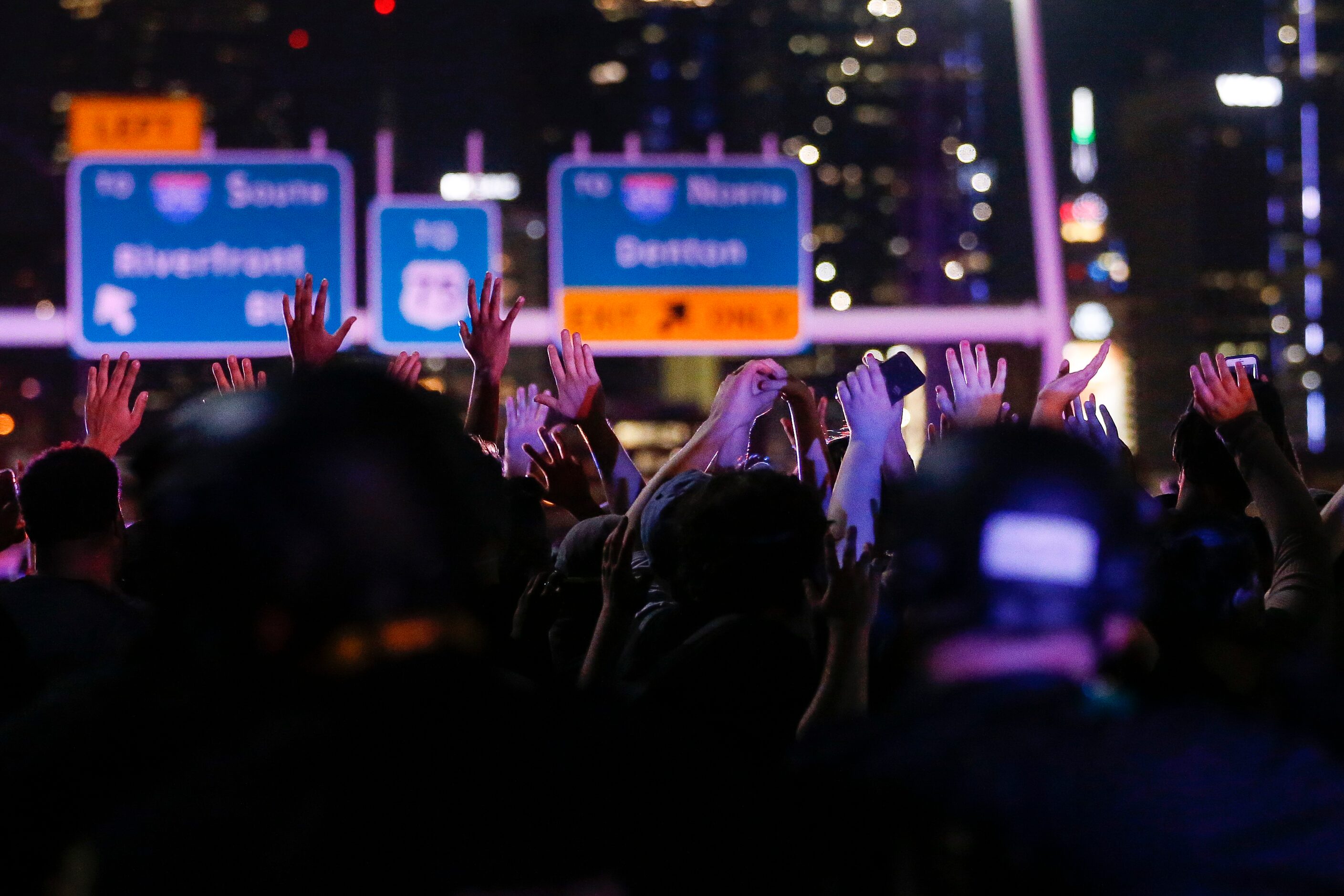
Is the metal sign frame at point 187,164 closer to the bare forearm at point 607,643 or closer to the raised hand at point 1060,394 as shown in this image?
the raised hand at point 1060,394

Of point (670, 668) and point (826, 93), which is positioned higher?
point (826, 93)

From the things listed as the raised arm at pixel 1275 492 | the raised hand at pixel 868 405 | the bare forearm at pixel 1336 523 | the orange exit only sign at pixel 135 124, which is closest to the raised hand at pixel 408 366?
the raised hand at pixel 868 405

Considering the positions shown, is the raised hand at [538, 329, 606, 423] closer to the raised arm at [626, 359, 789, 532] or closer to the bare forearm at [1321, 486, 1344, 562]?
the raised arm at [626, 359, 789, 532]

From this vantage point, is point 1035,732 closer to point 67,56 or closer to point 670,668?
point 670,668

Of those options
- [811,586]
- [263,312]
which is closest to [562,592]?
[811,586]

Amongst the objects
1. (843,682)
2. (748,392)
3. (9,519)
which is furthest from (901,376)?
(9,519)

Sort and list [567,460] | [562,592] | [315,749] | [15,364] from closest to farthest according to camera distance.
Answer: [315,749] < [562,592] < [567,460] < [15,364]

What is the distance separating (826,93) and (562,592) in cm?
12410

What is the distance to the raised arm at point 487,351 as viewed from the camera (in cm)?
469

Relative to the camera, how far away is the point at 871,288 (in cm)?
11212

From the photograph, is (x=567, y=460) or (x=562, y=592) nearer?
(x=562, y=592)

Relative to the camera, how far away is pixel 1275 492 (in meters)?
3.40

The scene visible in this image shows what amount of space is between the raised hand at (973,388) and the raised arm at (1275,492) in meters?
0.78

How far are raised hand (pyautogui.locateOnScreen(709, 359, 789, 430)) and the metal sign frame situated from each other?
8.46m
